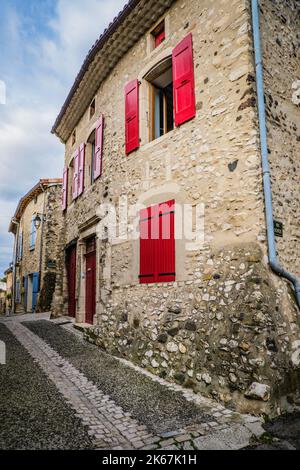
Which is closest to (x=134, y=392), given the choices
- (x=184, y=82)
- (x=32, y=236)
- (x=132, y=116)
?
(x=184, y=82)

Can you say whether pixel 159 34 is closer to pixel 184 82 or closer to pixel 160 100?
pixel 160 100

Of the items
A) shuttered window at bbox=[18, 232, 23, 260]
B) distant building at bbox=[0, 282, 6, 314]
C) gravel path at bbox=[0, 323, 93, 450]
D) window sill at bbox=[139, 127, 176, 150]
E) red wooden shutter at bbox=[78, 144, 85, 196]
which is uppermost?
red wooden shutter at bbox=[78, 144, 85, 196]

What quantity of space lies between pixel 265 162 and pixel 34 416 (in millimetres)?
3828

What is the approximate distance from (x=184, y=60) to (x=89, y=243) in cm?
485

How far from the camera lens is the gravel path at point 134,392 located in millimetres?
2957

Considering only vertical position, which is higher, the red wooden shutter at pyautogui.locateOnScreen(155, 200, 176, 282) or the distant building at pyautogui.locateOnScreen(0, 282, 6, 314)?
the red wooden shutter at pyautogui.locateOnScreen(155, 200, 176, 282)

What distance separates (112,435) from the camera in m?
2.61

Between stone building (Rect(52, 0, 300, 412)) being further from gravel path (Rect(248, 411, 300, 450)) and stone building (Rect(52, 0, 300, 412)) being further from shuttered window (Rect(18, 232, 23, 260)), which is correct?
shuttered window (Rect(18, 232, 23, 260))

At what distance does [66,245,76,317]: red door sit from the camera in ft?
30.0

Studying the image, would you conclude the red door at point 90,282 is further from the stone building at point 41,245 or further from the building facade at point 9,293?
the building facade at point 9,293

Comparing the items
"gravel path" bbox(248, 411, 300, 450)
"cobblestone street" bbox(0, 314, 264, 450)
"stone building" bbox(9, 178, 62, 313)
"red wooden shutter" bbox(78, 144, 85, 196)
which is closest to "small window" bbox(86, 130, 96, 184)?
"red wooden shutter" bbox(78, 144, 85, 196)

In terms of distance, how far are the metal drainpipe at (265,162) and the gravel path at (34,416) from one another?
277 centimetres

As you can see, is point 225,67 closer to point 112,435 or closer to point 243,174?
point 243,174

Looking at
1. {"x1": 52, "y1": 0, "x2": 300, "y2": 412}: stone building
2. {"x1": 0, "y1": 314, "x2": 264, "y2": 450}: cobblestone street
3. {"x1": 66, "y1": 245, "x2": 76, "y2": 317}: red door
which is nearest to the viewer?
{"x1": 0, "y1": 314, "x2": 264, "y2": 450}: cobblestone street
